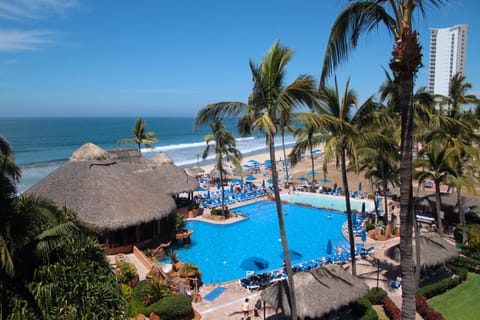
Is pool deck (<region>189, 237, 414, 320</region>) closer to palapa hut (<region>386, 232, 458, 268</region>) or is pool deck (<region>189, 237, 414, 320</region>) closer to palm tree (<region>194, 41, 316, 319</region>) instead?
palapa hut (<region>386, 232, 458, 268</region>)

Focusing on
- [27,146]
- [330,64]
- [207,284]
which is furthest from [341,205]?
[27,146]

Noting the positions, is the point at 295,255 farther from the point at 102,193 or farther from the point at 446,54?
the point at 446,54

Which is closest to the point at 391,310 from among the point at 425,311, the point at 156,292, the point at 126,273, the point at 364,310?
the point at 364,310

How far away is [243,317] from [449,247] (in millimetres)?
8868

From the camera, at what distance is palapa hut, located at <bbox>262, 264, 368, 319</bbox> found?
9883mm

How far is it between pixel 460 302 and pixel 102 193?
15030 mm

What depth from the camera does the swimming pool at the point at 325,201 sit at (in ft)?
87.1

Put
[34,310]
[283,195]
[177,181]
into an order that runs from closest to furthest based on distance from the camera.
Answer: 1. [34,310]
2. [177,181]
3. [283,195]

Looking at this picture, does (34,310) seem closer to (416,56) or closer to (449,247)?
(416,56)

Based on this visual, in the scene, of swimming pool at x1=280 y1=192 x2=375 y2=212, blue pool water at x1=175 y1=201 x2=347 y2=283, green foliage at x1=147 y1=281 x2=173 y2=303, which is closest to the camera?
green foliage at x1=147 y1=281 x2=173 y2=303

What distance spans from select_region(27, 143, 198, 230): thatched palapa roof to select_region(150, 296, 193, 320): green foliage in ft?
18.3

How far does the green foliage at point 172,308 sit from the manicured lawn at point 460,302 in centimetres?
824

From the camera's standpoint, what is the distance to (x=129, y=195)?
17109 mm

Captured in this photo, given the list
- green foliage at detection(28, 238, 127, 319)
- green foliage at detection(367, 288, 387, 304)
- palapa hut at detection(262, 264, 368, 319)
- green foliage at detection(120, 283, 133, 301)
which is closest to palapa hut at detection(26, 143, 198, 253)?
green foliage at detection(120, 283, 133, 301)
